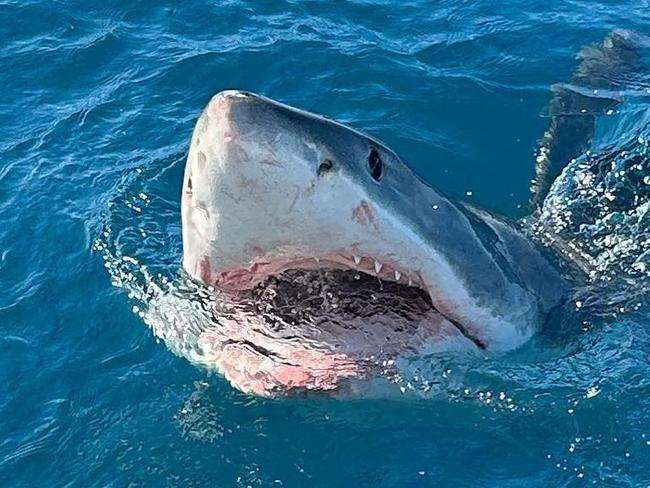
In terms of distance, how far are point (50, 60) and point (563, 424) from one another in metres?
4.27

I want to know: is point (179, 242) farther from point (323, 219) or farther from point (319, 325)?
point (323, 219)

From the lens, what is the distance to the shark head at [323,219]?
290cm

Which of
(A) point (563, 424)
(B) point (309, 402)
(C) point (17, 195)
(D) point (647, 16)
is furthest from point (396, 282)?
(D) point (647, 16)

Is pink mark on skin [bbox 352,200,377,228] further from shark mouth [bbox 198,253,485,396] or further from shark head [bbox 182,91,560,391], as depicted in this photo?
shark mouth [bbox 198,253,485,396]

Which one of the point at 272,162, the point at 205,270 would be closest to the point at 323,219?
the point at 272,162

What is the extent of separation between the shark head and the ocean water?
221 mm

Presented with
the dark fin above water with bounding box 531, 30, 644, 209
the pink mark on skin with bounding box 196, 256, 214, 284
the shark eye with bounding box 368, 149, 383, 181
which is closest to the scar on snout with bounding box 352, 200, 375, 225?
the shark eye with bounding box 368, 149, 383, 181

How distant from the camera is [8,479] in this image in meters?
3.81

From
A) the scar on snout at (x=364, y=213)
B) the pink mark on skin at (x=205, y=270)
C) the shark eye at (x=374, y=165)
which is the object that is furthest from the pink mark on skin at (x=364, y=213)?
the pink mark on skin at (x=205, y=270)

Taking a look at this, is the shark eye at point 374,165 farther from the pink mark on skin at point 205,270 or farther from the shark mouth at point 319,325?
the pink mark on skin at point 205,270

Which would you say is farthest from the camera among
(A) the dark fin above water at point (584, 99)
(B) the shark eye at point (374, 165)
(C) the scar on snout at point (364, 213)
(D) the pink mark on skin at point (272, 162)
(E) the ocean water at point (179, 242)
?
(A) the dark fin above water at point (584, 99)

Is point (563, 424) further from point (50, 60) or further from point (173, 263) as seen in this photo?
point (50, 60)

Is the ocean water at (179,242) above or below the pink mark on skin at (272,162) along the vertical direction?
below

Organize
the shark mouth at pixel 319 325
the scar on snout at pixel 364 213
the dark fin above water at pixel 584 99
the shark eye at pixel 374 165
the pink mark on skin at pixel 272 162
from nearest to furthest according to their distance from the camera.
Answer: the pink mark on skin at pixel 272 162 → the scar on snout at pixel 364 213 → the shark eye at pixel 374 165 → the shark mouth at pixel 319 325 → the dark fin above water at pixel 584 99
